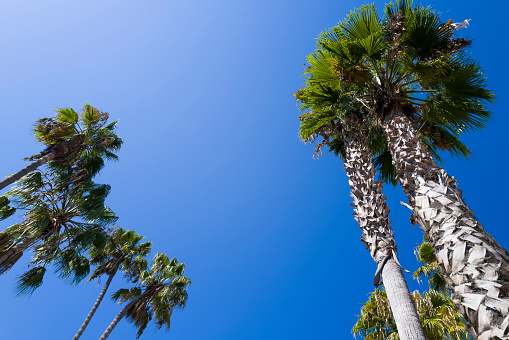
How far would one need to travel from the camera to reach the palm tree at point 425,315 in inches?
324

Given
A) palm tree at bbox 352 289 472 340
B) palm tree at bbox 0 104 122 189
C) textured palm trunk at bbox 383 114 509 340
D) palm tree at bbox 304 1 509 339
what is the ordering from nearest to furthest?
Answer: textured palm trunk at bbox 383 114 509 340 → palm tree at bbox 304 1 509 339 → palm tree at bbox 352 289 472 340 → palm tree at bbox 0 104 122 189

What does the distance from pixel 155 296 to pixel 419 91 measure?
42.6ft

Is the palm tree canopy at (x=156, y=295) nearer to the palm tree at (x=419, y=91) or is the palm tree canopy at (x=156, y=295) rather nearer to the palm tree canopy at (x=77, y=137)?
the palm tree canopy at (x=77, y=137)

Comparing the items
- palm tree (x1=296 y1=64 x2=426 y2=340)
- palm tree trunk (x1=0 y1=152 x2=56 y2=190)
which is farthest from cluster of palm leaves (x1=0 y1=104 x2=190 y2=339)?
palm tree (x1=296 y1=64 x2=426 y2=340)

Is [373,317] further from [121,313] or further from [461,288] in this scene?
[121,313]

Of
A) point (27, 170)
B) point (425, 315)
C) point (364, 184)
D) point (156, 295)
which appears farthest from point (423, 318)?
point (27, 170)

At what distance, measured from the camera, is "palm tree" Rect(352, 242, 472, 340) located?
822 centimetres

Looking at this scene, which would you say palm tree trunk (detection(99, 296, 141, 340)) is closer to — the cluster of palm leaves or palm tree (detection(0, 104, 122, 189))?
the cluster of palm leaves

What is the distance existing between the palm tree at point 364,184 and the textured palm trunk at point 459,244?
1.73 ft

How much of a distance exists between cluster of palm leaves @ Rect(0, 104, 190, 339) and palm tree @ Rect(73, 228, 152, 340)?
0.05 meters

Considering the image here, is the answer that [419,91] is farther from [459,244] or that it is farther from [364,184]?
[459,244]

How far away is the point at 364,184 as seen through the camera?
4.66 metres

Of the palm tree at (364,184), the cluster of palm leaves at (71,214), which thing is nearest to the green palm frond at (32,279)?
the cluster of palm leaves at (71,214)

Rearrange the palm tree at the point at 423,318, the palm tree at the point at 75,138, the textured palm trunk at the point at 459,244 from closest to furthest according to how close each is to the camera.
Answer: the textured palm trunk at the point at 459,244
the palm tree at the point at 423,318
the palm tree at the point at 75,138
